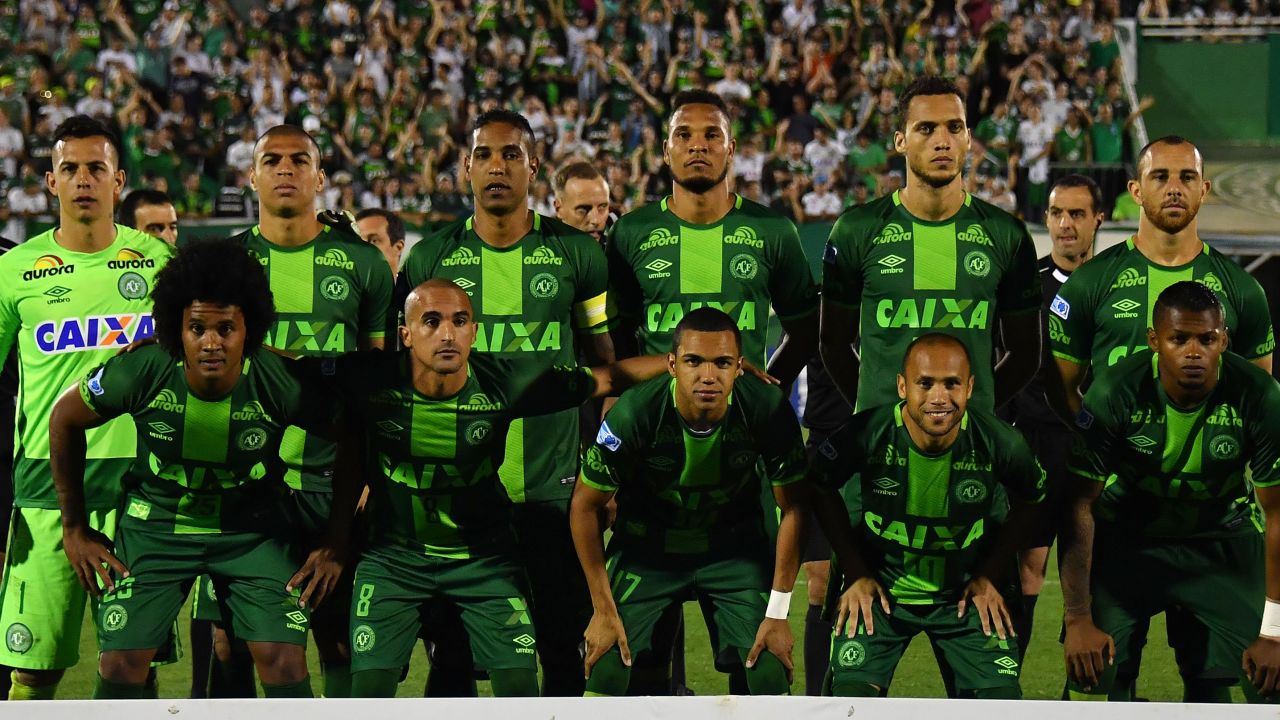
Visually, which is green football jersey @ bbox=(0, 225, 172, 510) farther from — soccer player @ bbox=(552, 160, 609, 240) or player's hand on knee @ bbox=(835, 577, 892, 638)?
player's hand on knee @ bbox=(835, 577, 892, 638)

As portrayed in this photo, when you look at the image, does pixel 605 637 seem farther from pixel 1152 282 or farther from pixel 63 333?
pixel 1152 282

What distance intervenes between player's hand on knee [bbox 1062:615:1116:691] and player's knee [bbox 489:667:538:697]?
6.22 feet

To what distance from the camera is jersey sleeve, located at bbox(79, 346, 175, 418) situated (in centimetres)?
548

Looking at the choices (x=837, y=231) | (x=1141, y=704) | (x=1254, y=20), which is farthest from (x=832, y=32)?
(x=1141, y=704)

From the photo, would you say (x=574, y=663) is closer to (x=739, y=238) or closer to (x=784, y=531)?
(x=784, y=531)

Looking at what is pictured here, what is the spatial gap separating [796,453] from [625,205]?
1407 centimetres

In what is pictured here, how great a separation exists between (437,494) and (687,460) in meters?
0.91

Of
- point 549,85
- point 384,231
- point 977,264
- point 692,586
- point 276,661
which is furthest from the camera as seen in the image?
point 549,85

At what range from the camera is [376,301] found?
6.32 metres

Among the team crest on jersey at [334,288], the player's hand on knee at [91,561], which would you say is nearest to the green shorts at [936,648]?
the team crest on jersey at [334,288]

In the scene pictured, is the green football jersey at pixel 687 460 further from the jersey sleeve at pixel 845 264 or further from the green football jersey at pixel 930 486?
the jersey sleeve at pixel 845 264

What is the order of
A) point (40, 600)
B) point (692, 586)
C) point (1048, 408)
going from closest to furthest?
point (692, 586) < point (40, 600) < point (1048, 408)

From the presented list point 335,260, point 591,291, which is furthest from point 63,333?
point 591,291

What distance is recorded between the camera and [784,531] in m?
5.64
